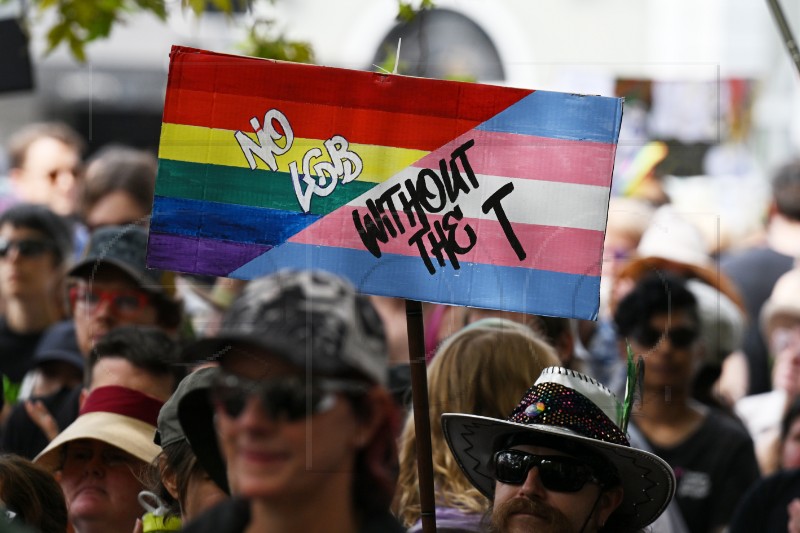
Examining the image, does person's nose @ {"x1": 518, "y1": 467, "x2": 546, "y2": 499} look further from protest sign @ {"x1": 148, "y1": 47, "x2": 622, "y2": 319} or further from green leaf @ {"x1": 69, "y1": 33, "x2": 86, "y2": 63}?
green leaf @ {"x1": 69, "y1": 33, "x2": 86, "y2": 63}

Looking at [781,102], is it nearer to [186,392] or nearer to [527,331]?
[527,331]

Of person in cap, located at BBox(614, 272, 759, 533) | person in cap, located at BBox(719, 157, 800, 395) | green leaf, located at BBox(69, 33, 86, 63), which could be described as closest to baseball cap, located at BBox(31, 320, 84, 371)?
green leaf, located at BBox(69, 33, 86, 63)

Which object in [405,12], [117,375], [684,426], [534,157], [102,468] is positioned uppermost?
[405,12]

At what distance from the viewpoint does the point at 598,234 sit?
3043mm

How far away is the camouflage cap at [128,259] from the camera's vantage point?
4.50 m

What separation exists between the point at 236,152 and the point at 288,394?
1.28 m

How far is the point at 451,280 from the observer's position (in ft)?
9.91

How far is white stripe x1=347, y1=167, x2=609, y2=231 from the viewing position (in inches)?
119

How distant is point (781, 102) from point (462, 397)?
1562 centimetres

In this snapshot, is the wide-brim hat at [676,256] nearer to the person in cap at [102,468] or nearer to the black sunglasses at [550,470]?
the black sunglasses at [550,470]

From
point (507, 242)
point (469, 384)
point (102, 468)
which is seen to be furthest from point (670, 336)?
point (102, 468)

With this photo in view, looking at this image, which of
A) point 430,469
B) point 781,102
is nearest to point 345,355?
point 430,469

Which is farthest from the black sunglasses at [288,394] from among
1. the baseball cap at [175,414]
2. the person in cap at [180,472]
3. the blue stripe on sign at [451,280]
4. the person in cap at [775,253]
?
Result: the person in cap at [775,253]

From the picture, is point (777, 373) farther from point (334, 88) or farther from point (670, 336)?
point (334, 88)
